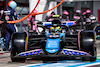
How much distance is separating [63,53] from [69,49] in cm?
20

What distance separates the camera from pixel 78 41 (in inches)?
279

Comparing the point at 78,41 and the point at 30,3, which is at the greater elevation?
the point at 30,3

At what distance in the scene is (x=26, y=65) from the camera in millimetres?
6441

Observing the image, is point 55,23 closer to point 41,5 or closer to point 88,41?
point 88,41

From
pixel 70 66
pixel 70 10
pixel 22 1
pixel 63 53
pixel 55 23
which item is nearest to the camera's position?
pixel 70 66

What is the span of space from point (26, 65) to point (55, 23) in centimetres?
260

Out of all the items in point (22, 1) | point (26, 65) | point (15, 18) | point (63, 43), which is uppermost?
point (22, 1)

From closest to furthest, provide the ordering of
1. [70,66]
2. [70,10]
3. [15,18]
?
[70,66], [15,18], [70,10]

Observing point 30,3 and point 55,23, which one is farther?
point 30,3

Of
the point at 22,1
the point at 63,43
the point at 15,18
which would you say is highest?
the point at 22,1

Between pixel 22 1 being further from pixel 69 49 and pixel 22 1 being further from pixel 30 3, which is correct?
pixel 69 49

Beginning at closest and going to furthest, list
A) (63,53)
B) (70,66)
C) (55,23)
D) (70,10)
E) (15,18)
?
(70,66) < (63,53) < (55,23) < (15,18) < (70,10)

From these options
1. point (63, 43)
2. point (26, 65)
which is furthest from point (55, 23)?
point (26, 65)

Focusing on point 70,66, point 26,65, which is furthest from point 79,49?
point 26,65
